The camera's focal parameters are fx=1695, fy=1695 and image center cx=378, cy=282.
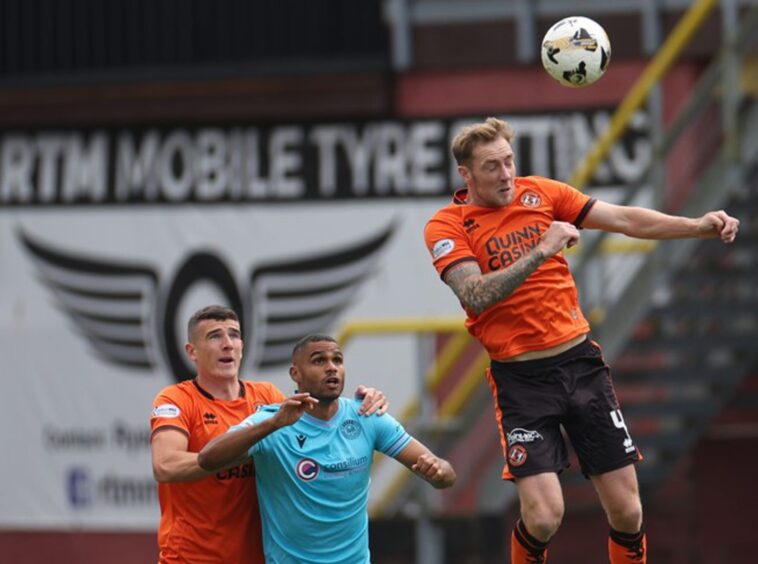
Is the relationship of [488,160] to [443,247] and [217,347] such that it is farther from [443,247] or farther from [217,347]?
[217,347]

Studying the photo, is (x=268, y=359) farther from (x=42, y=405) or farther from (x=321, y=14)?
(x=321, y=14)

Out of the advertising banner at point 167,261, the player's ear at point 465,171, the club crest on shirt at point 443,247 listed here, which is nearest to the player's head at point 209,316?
the club crest on shirt at point 443,247

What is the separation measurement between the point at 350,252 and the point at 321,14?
2612mm

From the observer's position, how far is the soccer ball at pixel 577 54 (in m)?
8.73

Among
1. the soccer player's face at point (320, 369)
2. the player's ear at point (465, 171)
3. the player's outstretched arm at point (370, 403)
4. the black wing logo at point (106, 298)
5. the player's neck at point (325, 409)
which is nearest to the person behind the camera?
the soccer player's face at point (320, 369)

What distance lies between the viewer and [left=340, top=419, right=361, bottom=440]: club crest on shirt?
8312mm

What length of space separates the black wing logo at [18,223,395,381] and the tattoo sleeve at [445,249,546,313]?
777cm

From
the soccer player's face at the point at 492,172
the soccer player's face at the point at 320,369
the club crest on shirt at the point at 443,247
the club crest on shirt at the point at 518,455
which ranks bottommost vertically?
the club crest on shirt at the point at 518,455

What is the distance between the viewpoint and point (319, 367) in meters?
8.10

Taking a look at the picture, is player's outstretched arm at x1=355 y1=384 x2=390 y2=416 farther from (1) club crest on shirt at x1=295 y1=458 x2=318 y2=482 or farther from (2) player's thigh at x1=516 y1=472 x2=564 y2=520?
(2) player's thigh at x1=516 y1=472 x2=564 y2=520

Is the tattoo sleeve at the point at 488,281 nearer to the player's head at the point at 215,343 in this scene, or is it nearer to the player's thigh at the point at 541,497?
the player's thigh at the point at 541,497

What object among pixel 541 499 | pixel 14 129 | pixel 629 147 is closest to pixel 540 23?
pixel 629 147

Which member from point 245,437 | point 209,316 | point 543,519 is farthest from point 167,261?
point 245,437

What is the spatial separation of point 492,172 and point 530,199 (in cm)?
29
